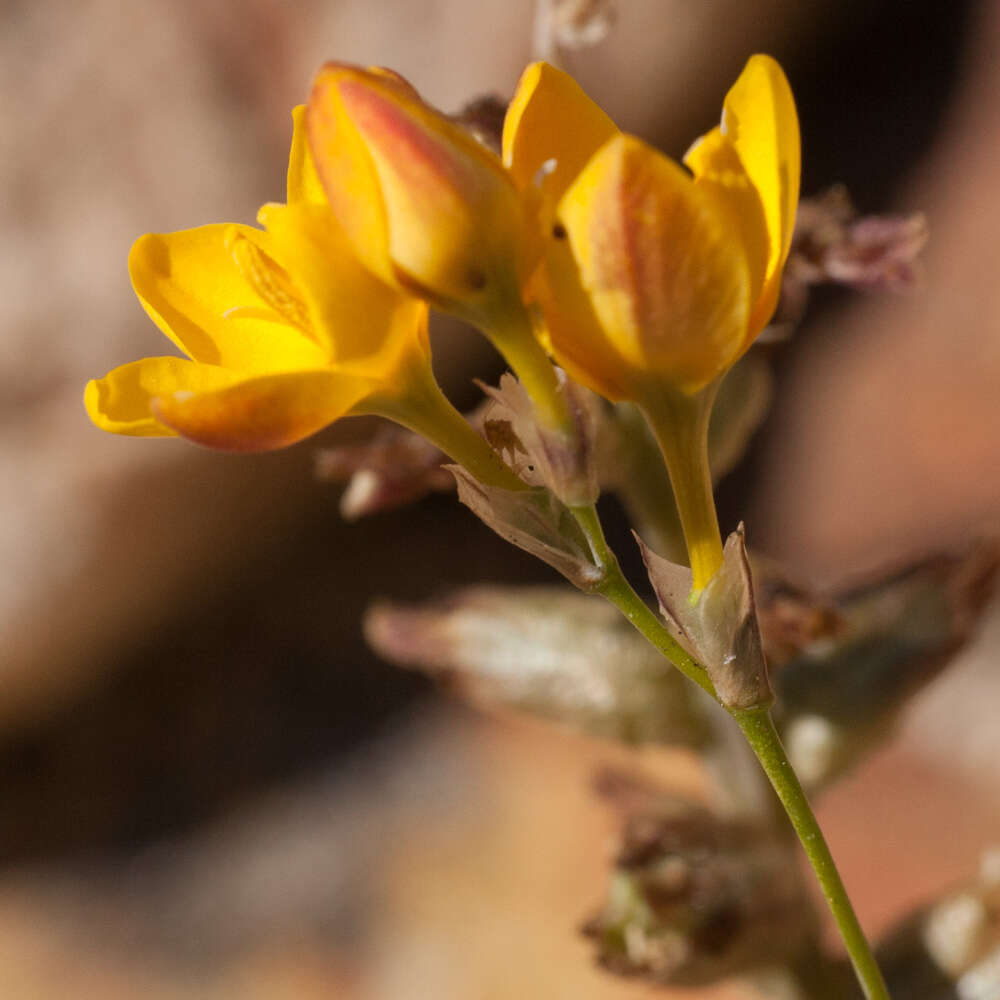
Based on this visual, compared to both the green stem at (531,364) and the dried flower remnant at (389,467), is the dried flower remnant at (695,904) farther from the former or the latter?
the green stem at (531,364)

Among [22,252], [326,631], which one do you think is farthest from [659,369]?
[326,631]

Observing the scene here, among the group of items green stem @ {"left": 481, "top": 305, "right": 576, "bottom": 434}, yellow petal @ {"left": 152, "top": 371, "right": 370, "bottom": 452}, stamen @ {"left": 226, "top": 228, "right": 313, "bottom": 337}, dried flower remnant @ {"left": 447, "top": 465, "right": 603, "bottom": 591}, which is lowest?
dried flower remnant @ {"left": 447, "top": 465, "right": 603, "bottom": 591}

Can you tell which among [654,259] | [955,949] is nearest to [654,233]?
[654,259]

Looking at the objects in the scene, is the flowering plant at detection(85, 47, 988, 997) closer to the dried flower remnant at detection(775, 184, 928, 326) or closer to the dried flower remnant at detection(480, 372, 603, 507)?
the dried flower remnant at detection(480, 372, 603, 507)

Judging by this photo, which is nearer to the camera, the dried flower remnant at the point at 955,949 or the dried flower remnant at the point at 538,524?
the dried flower remnant at the point at 538,524

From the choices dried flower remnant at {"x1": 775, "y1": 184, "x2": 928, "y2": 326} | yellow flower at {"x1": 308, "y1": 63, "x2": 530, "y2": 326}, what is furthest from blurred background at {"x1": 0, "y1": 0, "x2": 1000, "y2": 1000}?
yellow flower at {"x1": 308, "y1": 63, "x2": 530, "y2": 326}

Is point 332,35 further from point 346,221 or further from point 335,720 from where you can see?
Answer: point 346,221

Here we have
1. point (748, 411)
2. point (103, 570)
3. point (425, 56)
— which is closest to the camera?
point (748, 411)

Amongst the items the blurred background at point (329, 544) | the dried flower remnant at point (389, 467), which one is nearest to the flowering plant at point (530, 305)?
the dried flower remnant at point (389, 467)
